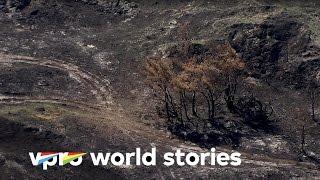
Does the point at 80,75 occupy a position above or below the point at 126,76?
above

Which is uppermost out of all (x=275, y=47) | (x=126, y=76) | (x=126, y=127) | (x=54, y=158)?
(x=275, y=47)

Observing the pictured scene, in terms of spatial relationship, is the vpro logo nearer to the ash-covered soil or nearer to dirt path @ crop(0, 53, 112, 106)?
the ash-covered soil

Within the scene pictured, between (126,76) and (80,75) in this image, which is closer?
(80,75)

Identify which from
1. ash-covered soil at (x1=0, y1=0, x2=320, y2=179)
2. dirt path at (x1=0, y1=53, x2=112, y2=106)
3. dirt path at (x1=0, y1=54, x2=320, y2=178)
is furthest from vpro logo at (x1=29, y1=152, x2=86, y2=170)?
dirt path at (x1=0, y1=53, x2=112, y2=106)

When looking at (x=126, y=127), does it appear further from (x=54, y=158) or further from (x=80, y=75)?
(x=80, y=75)

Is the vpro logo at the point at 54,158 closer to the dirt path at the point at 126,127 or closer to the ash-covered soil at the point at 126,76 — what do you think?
the ash-covered soil at the point at 126,76

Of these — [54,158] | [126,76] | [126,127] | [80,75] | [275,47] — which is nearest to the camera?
[54,158]

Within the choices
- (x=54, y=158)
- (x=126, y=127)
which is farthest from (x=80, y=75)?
(x=54, y=158)

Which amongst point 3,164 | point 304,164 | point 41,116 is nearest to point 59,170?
point 3,164
